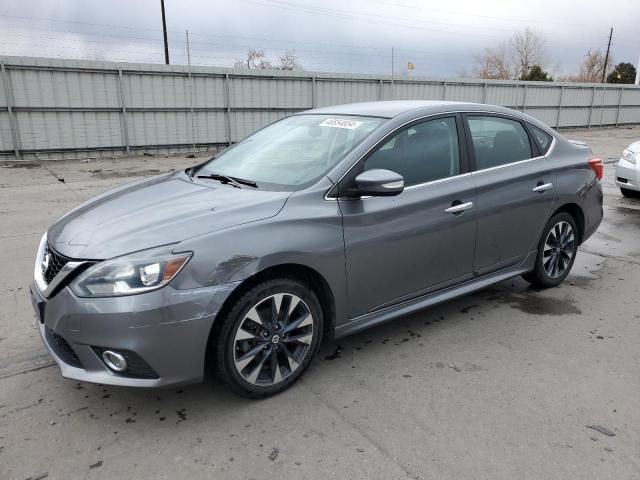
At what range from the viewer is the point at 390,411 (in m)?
2.84

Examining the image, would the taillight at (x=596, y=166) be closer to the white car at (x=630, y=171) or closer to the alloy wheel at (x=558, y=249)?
the alloy wheel at (x=558, y=249)

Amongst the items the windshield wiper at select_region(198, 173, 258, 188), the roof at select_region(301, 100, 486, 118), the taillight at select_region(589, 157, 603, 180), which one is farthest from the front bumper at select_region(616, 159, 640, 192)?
the windshield wiper at select_region(198, 173, 258, 188)

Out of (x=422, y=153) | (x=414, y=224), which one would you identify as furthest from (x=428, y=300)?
(x=422, y=153)

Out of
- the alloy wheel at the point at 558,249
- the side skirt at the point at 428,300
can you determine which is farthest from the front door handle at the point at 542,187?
the side skirt at the point at 428,300

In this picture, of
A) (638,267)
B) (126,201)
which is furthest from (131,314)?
(638,267)

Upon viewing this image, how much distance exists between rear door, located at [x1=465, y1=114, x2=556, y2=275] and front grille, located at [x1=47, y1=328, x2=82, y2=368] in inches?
106

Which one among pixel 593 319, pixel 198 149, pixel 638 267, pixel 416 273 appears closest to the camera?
pixel 416 273

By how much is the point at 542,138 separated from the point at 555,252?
3.23ft

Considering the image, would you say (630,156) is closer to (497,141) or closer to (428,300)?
(497,141)

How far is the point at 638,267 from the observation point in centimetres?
542

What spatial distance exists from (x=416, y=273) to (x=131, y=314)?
1.83 metres

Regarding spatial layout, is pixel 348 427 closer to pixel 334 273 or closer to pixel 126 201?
pixel 334 273

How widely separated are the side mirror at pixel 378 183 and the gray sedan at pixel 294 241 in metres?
0.01

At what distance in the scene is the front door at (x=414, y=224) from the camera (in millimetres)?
3186
